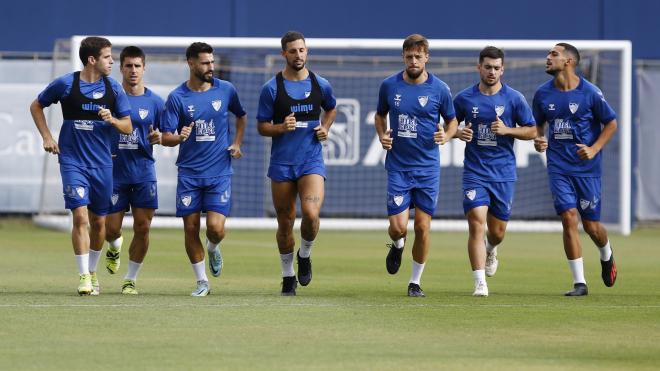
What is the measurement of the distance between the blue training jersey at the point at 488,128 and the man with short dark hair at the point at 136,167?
116 inches

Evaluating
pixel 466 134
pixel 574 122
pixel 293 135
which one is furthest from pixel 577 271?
pixel 293 135

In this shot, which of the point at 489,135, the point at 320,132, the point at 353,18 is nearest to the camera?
the point at 320,132

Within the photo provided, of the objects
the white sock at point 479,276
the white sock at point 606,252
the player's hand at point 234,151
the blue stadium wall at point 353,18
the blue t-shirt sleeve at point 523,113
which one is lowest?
the white sock at point 479,276

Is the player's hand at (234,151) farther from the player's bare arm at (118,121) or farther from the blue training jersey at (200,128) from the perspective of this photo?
the player's bare arm at (118,121)

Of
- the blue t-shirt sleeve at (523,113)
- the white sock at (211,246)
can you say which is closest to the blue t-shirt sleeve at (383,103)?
the blue t-shirt sleeve at (523,113)

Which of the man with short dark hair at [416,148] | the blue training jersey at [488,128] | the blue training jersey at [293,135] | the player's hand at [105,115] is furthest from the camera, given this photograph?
the blue training jersey at [488,128]

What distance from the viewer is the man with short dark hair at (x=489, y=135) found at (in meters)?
13.2

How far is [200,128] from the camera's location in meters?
12.9

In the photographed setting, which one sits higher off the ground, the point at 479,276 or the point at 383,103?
the point at 383,103

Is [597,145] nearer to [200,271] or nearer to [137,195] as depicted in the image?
[200,271]

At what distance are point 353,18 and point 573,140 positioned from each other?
627 inches

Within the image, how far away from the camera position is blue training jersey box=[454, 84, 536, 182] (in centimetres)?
1334

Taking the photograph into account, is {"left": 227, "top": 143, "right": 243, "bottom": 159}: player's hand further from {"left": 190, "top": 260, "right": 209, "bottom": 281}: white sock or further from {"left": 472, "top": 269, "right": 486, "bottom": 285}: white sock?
{"left": 472, "top": 269, "right": 486, "bottom": 285}: white sock

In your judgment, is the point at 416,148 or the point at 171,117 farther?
the point at 416,148
